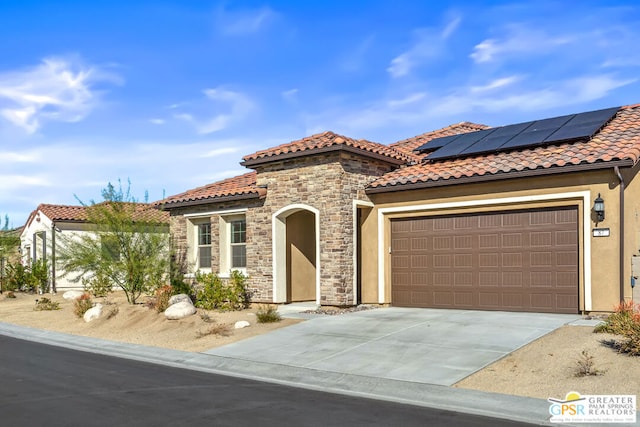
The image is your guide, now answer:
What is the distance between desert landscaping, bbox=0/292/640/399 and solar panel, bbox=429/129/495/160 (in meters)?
6.83

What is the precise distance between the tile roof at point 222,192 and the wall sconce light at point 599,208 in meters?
9.44

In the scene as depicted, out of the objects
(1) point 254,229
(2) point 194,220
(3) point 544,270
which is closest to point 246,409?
(3) point 544,270

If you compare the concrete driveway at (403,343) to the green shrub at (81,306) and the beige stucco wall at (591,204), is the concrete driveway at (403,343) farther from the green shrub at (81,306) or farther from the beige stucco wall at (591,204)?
the green shrub at (81,306)

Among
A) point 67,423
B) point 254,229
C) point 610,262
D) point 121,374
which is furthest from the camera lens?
point 254,229

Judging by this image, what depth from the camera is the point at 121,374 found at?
34.9 feet

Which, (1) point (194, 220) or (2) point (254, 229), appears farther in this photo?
(1) point (194, 220)

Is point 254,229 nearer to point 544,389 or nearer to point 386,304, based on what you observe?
point 386,304

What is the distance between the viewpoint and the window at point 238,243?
20.2 meters

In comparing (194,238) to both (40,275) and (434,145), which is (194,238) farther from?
(40,275)

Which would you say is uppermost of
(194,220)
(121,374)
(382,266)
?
(194,220)

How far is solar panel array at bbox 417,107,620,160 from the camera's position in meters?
16.3

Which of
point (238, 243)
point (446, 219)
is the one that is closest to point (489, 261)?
point (446, 219)

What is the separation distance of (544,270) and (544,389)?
6413 millimetres

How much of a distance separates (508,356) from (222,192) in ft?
39.9
